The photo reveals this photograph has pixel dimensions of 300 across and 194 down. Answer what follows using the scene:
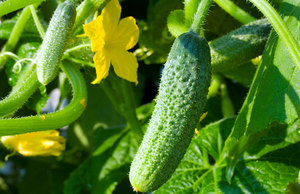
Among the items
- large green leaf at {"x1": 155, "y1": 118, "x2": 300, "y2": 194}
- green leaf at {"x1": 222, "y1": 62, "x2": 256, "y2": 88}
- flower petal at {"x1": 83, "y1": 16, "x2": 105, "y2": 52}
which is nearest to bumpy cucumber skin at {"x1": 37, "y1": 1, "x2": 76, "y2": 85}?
flower petal at {"x1": 83, "y1": 16, "x2": 105, "y2": 52}

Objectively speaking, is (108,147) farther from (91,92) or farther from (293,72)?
(293,72)

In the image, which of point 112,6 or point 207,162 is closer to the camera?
point 112,6

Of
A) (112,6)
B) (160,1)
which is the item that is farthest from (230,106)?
(112,6)

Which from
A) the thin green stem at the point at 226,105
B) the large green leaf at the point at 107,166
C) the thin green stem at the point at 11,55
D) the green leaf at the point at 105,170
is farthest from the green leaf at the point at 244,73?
the thin green stem at the point at 11,55

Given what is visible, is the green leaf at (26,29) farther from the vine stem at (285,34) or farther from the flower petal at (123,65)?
the vine stem at (285,34)

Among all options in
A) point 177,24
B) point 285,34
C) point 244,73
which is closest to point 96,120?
point 244,73

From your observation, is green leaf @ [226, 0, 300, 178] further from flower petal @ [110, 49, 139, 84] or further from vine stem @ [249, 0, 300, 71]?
flower petal @ [110, 49, 139, 84]
